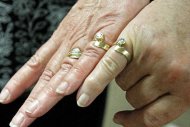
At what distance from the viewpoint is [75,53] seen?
0.89m

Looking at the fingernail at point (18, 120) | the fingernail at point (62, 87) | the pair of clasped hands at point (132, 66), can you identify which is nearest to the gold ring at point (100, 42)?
the pair of clasped hands at point (132, 66)

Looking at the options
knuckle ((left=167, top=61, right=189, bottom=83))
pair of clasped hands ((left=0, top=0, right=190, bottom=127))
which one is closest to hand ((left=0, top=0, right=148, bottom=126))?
pair of clasped hands ((left=0, top=0, right=190, bottom=127))

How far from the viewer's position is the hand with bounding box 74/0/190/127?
2.66ft

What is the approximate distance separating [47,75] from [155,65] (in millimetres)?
260

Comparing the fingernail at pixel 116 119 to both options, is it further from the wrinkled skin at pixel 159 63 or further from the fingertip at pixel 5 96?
the fingertip at pixel 5 96

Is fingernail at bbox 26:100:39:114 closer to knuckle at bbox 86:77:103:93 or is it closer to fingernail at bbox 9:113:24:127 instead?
fingernail at bbox 9:113:24:127

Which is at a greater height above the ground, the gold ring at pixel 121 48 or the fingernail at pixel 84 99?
the gold ring at pixel 121 48

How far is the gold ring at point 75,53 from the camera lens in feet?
2.88

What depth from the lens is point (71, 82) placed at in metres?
0.83

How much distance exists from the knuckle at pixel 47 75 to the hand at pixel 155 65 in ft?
0.36

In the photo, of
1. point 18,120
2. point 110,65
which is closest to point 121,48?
point 110,65

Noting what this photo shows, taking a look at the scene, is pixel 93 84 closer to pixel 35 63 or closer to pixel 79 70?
pixel 79 70

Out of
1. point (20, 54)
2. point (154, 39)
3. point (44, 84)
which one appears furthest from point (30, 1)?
point (154, 39)

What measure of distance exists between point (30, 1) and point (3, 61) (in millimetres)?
181
